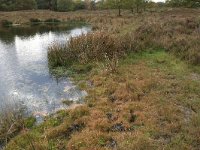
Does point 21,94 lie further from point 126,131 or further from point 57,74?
point 126,131

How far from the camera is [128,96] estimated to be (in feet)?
38.2

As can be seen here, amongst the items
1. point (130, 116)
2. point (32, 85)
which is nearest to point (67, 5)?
point (32, 85)

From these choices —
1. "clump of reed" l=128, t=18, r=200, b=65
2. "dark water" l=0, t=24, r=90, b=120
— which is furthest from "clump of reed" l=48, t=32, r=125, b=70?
"clump of reed" l=128, t=18, r=200, b=65

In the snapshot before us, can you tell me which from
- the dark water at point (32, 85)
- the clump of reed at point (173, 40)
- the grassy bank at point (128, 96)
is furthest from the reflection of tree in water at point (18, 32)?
the grassy bank at point (128, 96)

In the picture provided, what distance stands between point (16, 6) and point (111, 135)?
7219cm

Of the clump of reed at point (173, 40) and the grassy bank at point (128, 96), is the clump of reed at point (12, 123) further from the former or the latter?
the clump of reed at point (173, 40)

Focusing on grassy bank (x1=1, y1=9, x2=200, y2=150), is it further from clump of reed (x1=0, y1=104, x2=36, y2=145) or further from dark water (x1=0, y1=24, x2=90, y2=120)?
dark water (x1=0, y1=24, x2=90, y2=120)

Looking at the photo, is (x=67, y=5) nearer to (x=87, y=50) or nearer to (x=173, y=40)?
(x=173, y=40)

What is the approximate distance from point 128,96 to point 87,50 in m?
6.91

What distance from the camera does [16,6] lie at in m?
75.0

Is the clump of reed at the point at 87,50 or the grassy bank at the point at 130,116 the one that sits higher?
the clump of reed at the point at 87,50

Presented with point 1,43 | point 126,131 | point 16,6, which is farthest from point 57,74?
point 16,6

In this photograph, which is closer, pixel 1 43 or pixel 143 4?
pixel 1 43

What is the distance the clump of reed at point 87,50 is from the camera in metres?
17.7
